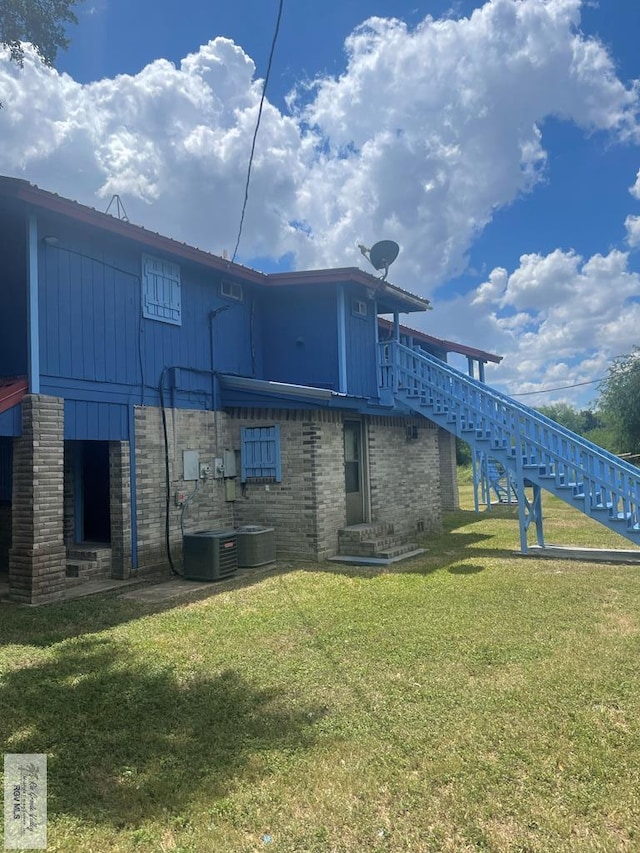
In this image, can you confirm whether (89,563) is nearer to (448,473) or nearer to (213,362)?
(213,362)

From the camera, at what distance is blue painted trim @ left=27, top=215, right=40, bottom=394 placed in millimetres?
8016

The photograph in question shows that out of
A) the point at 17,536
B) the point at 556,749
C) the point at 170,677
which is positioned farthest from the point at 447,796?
the point at 17,536

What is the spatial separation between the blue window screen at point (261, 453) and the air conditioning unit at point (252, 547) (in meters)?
1.13

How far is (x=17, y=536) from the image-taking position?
7871 millimetres

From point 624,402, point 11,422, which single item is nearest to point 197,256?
point 11,422

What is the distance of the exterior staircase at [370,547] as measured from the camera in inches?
420

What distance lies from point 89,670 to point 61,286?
5.41m

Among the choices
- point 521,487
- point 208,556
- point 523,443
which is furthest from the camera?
point 523,443

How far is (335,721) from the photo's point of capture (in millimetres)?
4207

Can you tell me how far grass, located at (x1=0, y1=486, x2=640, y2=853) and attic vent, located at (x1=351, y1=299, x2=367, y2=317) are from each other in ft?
22.2

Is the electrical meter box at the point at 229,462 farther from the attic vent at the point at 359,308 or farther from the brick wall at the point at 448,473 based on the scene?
the brick wall at the point at 448,473

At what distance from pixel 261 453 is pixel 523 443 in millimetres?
4787

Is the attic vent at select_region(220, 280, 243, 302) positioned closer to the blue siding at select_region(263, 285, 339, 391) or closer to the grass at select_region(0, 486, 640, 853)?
the blue siding at select_region(263, 285, 339, 391)

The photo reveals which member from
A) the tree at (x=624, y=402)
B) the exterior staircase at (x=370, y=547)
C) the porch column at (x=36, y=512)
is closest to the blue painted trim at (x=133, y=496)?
the porch column at (x=36, y=512)
